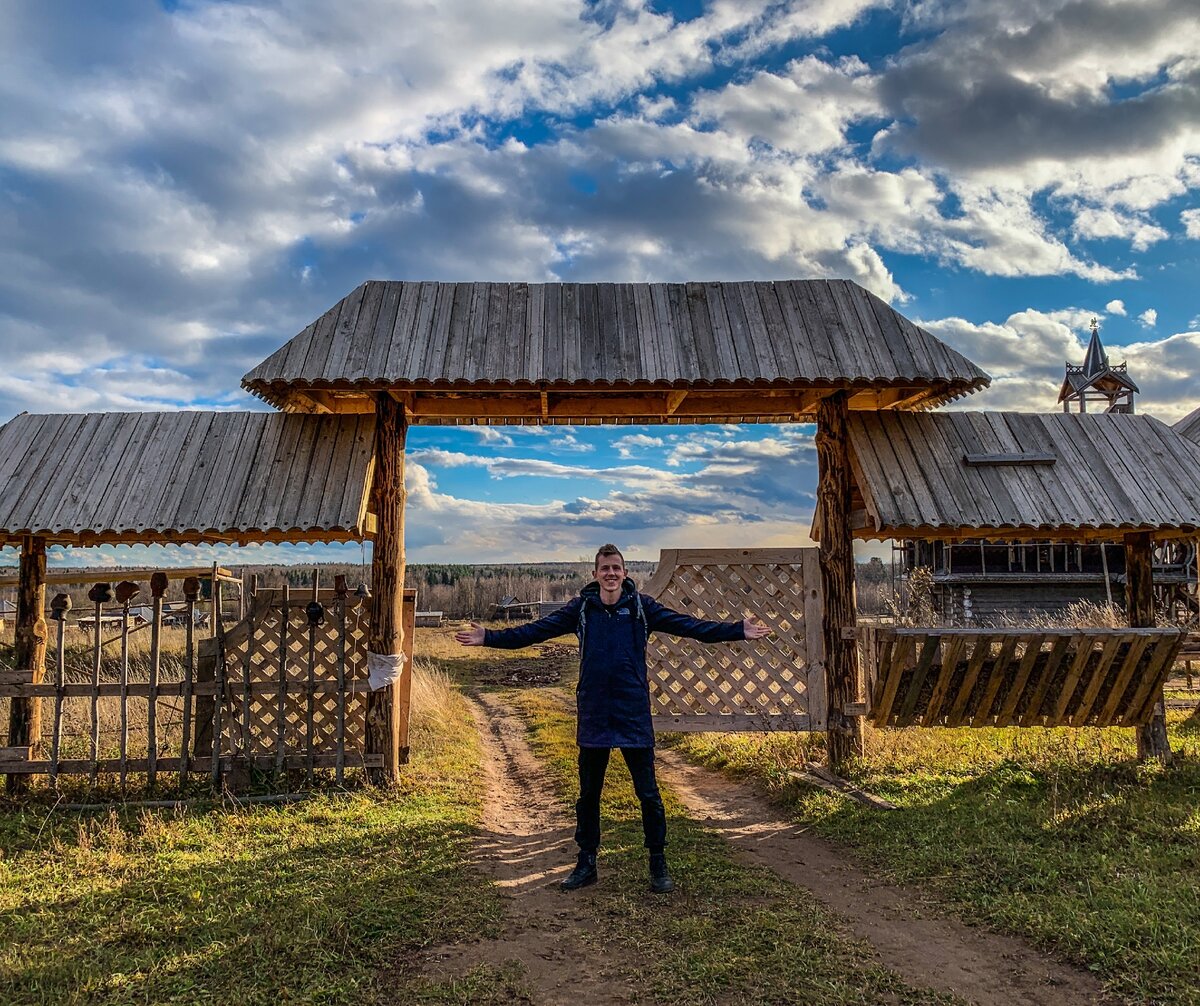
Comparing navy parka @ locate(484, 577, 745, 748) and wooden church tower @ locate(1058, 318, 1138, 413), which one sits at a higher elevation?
wooden church tower @ locate(1058, 318, 1138, 413)

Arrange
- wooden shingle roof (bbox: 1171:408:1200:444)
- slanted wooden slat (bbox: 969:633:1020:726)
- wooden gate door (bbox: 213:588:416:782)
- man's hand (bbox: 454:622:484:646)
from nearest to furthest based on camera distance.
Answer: man's hand (bbox: 454:622:484:646), slanted wooden slat (bbox: 969:633:1020:726), wooden gate door (bbox: 213:588:416:782), wooden shingle roof (bbox: 1171:408:1200:444)

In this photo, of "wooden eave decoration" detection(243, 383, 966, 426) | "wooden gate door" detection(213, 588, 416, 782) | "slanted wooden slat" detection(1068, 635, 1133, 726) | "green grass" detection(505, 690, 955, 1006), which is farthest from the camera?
"wooden eave decoration" detection(243, 383, 966, 426)

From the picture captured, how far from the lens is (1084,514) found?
9.19 meters

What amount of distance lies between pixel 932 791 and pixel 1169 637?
2749 millimetres

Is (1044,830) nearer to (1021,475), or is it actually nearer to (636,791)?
(636,791)

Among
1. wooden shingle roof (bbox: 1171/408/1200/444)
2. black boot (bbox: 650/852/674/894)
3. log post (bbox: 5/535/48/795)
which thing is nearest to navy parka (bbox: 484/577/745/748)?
black boot (bbox: 650/852/674/894)

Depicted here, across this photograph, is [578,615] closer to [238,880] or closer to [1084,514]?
[238,880]

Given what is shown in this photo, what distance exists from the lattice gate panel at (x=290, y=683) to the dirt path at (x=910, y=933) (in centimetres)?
400

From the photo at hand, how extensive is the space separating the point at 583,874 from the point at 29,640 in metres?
7.11

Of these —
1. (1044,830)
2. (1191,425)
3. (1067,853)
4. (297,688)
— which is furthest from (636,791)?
(1191,425)

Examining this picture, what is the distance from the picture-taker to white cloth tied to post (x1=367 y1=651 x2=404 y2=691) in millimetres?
9102

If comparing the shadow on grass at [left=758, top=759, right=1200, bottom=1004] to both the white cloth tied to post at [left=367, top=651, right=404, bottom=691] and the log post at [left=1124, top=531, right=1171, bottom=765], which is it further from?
the white cloth tied to post at [left=367, top=651, right=404, bottom=691]

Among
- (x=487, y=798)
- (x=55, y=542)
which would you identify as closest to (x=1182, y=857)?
(x=487, y=798)

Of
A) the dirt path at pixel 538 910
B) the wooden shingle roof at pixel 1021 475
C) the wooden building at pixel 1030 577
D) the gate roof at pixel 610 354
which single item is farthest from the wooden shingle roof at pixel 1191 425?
the dirt path at pixel 538 910
